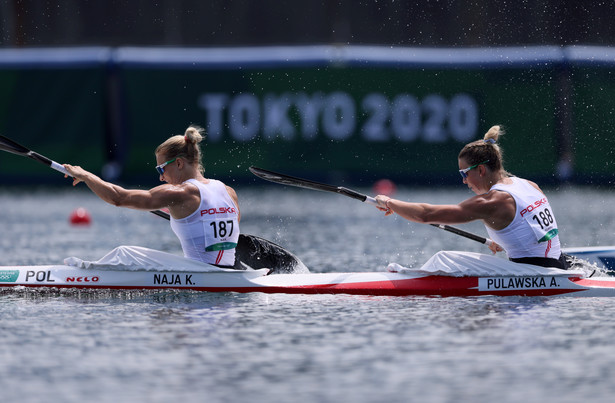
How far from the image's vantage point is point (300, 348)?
6.61m

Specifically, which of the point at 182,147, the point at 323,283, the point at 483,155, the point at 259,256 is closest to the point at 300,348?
the point at 323,283

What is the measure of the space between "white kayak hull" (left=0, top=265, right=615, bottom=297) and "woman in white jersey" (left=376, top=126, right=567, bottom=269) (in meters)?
0.27

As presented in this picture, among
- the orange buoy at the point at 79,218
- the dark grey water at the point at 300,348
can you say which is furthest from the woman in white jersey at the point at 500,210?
the orange buoy at the point at 79,218

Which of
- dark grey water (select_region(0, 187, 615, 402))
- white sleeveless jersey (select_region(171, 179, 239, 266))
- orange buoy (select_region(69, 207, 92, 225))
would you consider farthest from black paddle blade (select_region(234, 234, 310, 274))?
orange buoy (select_region(69, 207, 92, 225))

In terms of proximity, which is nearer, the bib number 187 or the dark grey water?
the dark grey water

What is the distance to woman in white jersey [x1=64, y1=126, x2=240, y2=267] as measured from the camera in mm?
8516

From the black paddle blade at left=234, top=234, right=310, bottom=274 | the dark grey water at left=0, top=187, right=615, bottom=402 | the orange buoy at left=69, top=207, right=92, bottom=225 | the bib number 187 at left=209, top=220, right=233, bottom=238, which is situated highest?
the orange buoy at left=69, top=207, right=92, bottom=225

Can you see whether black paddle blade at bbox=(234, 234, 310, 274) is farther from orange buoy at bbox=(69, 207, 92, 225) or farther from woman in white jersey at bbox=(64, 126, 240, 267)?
orange buoy at bbox=(69, 207, 92, 225)

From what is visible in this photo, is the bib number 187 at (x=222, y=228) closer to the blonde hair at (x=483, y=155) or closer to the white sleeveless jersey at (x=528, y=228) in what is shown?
the blonde hair at (x=483, y=155)

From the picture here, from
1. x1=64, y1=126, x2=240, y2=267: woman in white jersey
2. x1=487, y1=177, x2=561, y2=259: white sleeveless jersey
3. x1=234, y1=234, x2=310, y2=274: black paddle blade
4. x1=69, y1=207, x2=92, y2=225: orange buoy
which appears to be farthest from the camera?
x1=69, y1=207, x2=92, y2=225: orange buoy

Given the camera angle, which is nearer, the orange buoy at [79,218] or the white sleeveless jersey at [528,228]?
the white sleeveless jersey at [528,228]

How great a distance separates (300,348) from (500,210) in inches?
98.8

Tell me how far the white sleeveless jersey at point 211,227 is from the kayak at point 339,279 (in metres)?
0.14

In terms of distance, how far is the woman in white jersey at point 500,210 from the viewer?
854cm
